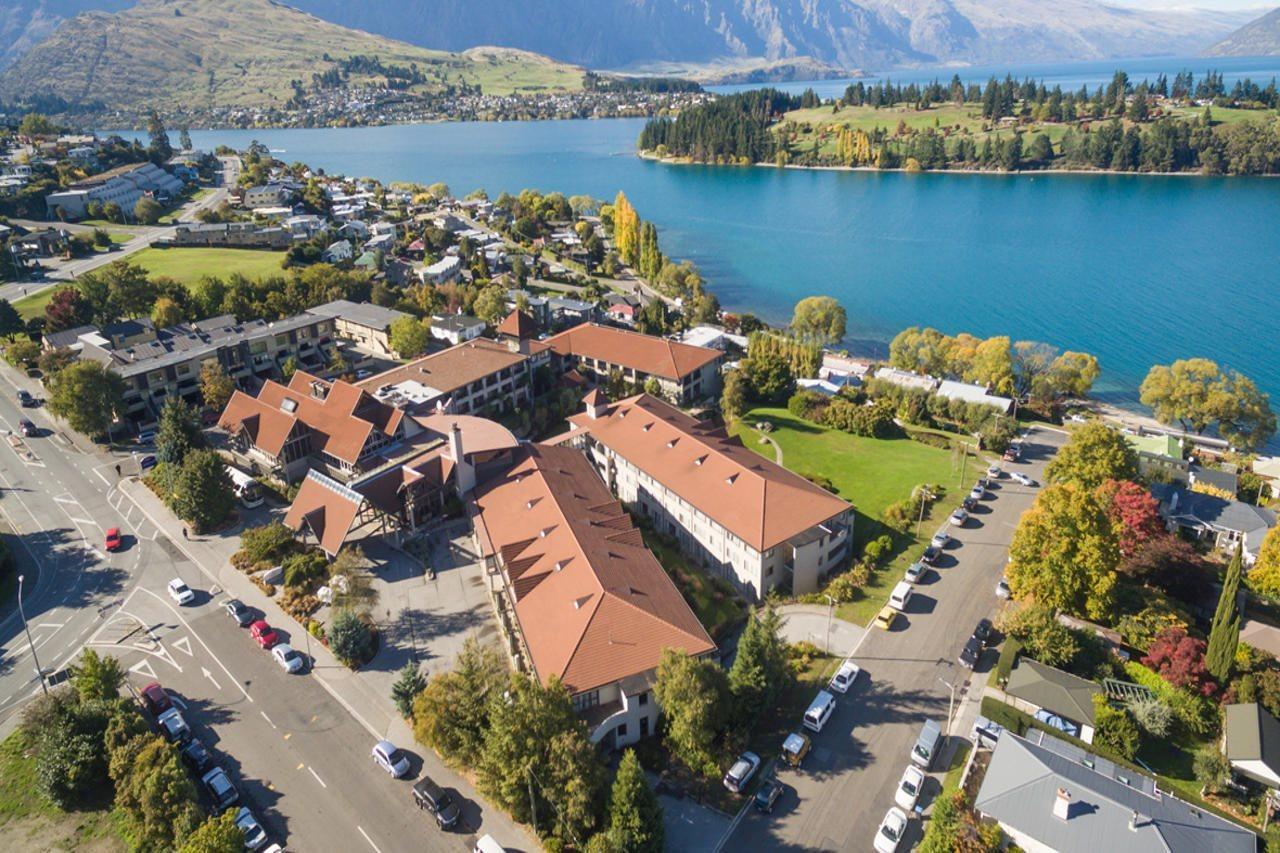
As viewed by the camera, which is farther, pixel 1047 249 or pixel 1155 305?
pixel 1047 249

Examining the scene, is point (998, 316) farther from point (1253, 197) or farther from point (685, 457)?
point (1253, 197)

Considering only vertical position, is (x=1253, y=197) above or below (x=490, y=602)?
above

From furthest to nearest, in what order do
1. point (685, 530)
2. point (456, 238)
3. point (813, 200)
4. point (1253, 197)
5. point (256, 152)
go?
point (256, 152) → point (813, 200) → point (1253, 197) → point (456, 238) → point (685, 530)

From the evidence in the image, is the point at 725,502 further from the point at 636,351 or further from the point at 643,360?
the point at 636,351

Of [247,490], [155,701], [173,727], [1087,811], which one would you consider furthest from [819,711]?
[247,490]


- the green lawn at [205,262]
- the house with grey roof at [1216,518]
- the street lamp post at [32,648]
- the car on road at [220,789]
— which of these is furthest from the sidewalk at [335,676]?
the green lawn at [205,262]

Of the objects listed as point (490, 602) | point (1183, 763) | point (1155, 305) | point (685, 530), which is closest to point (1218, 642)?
point (1183, 763)

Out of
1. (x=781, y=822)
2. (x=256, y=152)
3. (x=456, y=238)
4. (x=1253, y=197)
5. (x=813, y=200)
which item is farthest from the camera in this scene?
(x=256, y=152)

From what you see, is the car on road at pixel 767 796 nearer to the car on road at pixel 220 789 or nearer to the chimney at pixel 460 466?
the car on road at pixel 220 789
